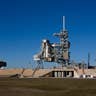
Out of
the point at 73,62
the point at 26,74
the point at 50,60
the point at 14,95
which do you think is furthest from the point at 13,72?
the point at 14,95

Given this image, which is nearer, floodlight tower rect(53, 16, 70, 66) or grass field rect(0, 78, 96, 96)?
grass field rect(0, 78, 96, 96)

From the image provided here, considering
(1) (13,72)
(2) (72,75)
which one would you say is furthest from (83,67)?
(1) (13,72)

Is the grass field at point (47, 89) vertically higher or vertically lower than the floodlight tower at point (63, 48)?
lower

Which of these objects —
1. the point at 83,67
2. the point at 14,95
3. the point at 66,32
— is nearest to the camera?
the point at 14,95

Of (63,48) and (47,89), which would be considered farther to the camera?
(63,48)

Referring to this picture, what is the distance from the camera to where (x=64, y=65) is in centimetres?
19138

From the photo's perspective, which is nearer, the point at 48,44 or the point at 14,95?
the point at 14,95

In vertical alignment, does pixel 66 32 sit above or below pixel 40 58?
above

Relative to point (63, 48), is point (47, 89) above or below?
below

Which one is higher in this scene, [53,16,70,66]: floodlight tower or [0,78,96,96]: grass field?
[53,16,70,66]: floodlight tower

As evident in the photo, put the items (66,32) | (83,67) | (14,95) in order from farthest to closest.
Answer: (66,32) → (83,67) → (14,95)

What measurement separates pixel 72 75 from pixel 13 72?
3510 centimetres

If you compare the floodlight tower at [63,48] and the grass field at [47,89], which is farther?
the floodlight tower at [63,48]

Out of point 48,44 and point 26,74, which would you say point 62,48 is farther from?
point 26,74
